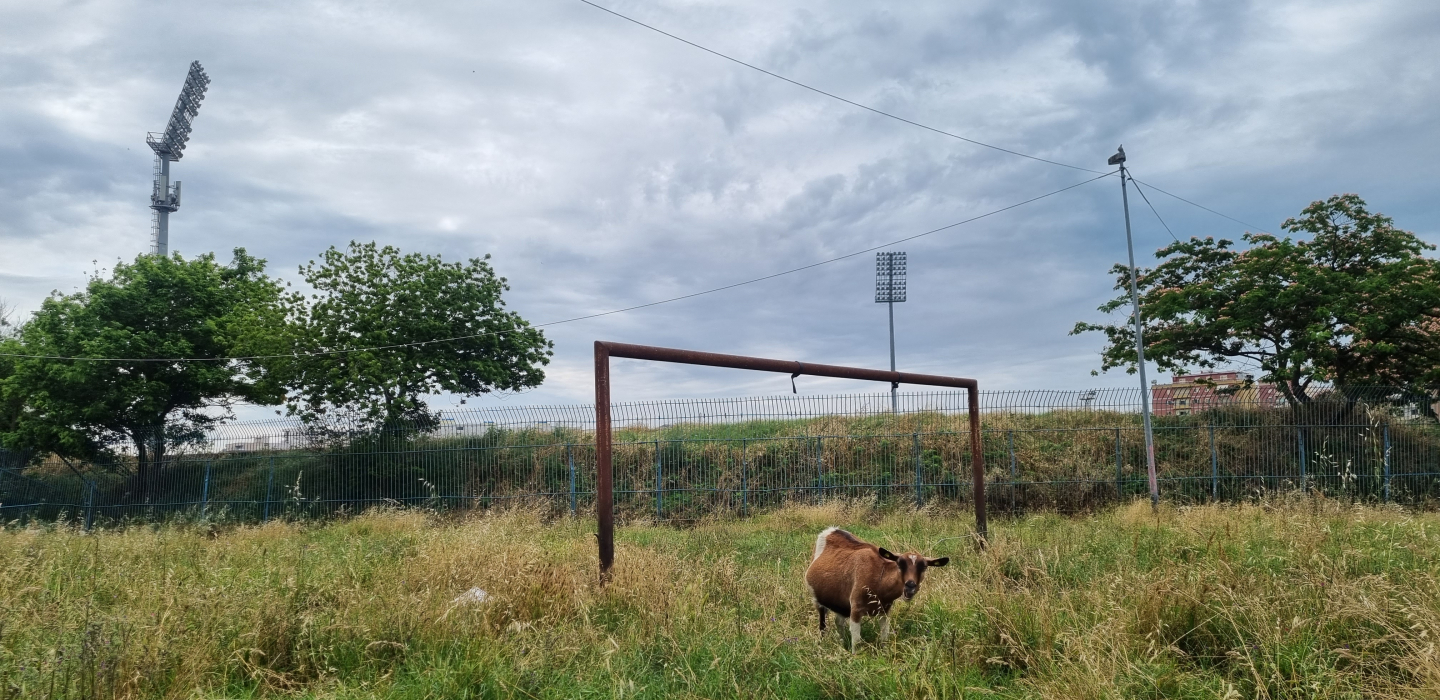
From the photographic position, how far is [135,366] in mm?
23594

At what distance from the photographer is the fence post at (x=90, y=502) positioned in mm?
22331

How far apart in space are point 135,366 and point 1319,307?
32504 mm

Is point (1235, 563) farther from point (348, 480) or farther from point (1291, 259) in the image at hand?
point (348, 480)

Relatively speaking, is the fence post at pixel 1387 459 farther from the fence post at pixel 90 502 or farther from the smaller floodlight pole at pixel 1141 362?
the fence post at pixel 90 502

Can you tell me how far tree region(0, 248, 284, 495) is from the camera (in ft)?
75.3

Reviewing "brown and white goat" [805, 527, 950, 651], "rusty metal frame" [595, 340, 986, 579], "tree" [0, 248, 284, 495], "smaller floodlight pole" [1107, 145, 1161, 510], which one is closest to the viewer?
"brown and white goat" [805, 527, 950, 651]

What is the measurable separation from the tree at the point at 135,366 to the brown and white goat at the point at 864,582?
73.1 feet

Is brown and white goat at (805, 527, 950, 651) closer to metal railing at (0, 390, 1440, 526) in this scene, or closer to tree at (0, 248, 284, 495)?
metal railing at (0, 390, 1440, 526)

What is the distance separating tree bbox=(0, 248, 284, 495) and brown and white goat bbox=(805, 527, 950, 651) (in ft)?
73.1

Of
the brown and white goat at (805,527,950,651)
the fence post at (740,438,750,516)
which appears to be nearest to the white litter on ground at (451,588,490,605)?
the brown and white goat at (805,527,950,651)

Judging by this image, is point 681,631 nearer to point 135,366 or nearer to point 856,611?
point 856,611

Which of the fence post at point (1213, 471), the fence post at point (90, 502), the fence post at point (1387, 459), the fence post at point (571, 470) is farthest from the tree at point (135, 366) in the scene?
the fence post at point (1387, 459)

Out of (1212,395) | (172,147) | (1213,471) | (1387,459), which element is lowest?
(1213,471)

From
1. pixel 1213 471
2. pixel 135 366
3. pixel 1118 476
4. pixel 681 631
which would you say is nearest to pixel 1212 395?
pixel 1213 471
